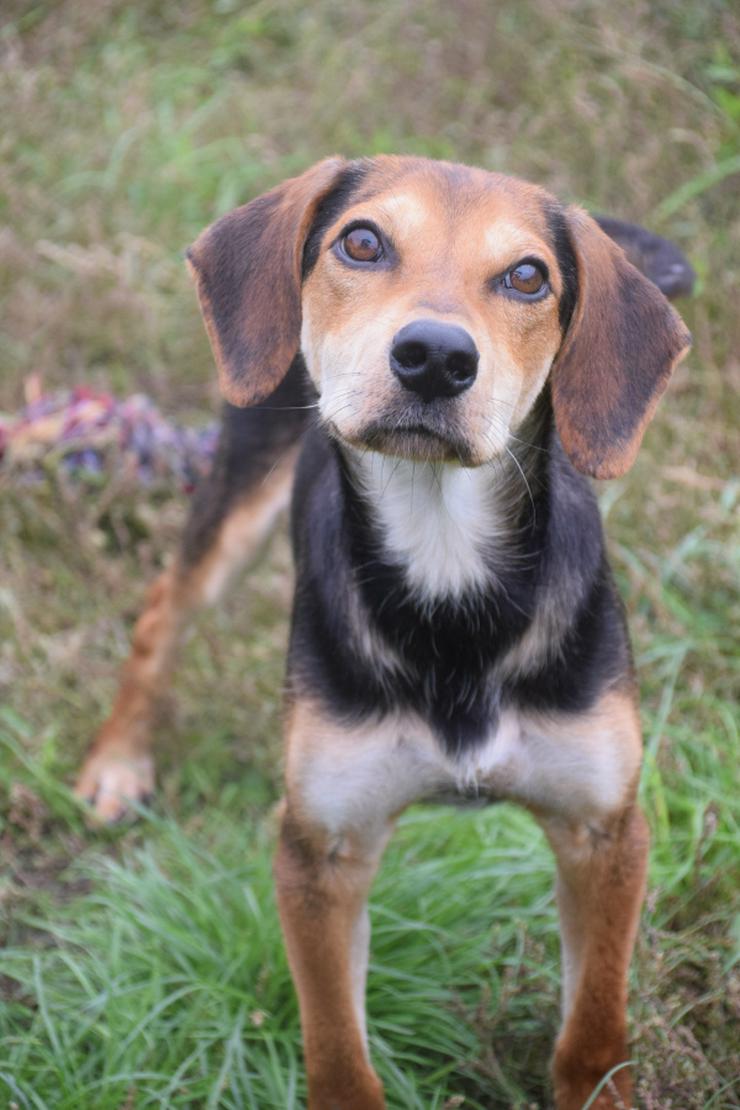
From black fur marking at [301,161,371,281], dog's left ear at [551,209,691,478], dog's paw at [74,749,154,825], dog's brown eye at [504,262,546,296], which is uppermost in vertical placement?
black fur marking at [301,161,371,281]

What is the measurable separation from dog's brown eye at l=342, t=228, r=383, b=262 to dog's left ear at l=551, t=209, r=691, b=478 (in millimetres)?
423

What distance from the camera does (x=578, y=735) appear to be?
9.36 ft

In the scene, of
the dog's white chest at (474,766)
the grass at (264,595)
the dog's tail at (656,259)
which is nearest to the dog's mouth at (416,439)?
the dog's white chest at (474,766)

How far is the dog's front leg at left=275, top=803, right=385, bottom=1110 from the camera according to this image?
293 cm

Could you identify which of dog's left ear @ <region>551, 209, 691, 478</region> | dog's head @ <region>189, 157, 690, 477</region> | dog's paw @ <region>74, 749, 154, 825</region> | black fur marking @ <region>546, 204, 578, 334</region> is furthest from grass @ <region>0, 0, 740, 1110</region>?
black fur marking @ <region>546, 204, 578, 334</region>

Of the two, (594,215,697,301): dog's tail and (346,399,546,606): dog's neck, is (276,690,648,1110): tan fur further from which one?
(594,215,697,301): dog's tail

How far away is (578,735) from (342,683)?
49cm

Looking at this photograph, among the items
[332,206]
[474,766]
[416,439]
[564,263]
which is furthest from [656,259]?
[474,766]

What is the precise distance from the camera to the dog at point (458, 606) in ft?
9.16

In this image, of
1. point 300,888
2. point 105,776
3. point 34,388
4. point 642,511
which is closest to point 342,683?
point 300,888

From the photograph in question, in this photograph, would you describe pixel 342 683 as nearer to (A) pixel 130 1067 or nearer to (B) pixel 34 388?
(A) pixel 130 1067

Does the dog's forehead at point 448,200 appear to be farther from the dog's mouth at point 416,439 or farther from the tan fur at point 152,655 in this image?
the tan fur at point 152,655

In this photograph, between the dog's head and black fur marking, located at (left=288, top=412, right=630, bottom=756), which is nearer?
the dog's head

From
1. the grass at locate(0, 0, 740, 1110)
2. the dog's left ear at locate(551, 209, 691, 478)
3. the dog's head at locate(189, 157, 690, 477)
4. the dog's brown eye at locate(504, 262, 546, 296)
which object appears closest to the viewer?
the dog's head at locate(189, 157, 690, 477)
